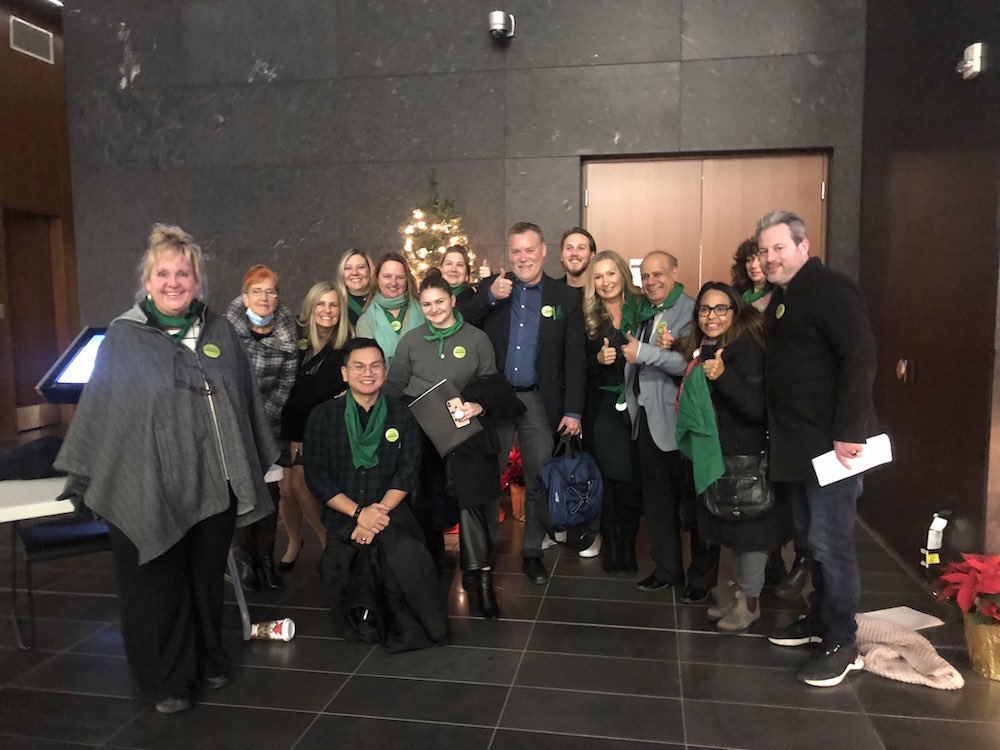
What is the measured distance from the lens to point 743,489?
293cm

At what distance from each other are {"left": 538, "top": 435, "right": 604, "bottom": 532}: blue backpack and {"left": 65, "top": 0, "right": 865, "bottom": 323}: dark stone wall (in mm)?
2612

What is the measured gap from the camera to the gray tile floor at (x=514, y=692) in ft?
A: 7.78

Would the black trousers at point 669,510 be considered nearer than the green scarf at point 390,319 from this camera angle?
Yes

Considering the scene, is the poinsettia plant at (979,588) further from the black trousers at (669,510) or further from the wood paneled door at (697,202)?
the wood paneled door at (697,202)

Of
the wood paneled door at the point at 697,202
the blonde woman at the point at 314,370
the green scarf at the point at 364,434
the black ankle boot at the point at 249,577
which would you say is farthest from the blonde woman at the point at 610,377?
the wood paneled door at the point at 697,202

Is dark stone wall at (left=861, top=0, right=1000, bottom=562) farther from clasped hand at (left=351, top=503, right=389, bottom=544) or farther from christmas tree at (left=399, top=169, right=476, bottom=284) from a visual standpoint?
christmas tree at (left=399, top=169, right=476, bottom=284)

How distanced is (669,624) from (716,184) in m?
3.58

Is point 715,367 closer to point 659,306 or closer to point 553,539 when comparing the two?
point 659,306

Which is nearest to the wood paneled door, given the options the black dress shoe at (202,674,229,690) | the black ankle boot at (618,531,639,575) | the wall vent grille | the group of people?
the group of people

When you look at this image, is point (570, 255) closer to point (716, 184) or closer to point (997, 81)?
point (997, 81)

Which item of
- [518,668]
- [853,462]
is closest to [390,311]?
[518,668]

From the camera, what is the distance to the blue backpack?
3.49m

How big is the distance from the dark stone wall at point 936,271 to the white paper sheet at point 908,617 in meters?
0.36

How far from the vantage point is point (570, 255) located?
12.5ft
